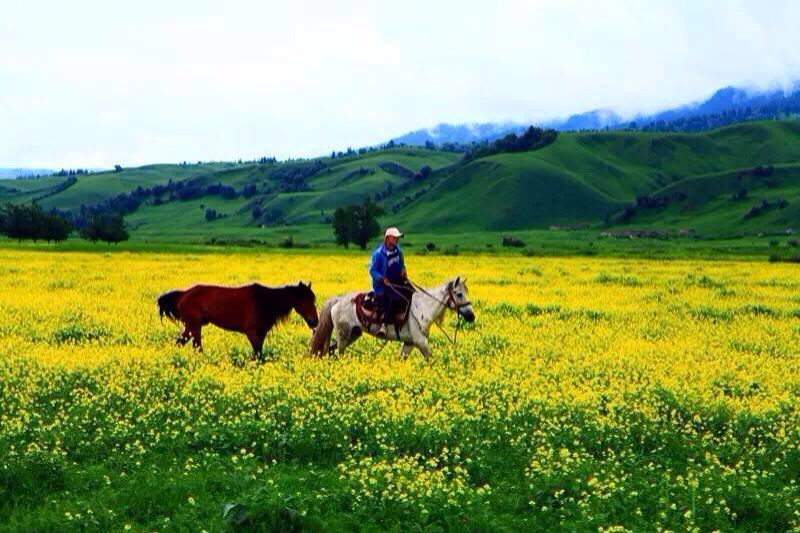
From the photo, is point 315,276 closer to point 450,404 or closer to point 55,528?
point 450,404

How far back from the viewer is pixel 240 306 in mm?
18438

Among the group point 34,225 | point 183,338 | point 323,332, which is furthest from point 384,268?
point 34,225

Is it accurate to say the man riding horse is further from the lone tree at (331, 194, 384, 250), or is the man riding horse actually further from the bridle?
the lone tree at (331, 194, 384, 250)

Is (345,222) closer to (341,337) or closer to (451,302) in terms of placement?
(341,337)

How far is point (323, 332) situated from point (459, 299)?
349 centimetres

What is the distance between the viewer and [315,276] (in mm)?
43438

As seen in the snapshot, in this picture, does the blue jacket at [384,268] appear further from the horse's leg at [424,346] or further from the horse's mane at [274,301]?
the horse's mane at [274,301]

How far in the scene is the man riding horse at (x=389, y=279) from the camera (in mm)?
17734

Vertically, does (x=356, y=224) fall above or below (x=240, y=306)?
above

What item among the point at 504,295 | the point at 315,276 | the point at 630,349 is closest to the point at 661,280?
the point at 504,295

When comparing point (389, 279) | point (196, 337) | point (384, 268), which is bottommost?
point (196, 337)

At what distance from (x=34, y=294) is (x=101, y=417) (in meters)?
20.9

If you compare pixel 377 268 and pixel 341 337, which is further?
pixel 341 337

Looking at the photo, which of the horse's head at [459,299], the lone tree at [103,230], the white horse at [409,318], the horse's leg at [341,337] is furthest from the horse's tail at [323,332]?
the lone tree at [103,230]
